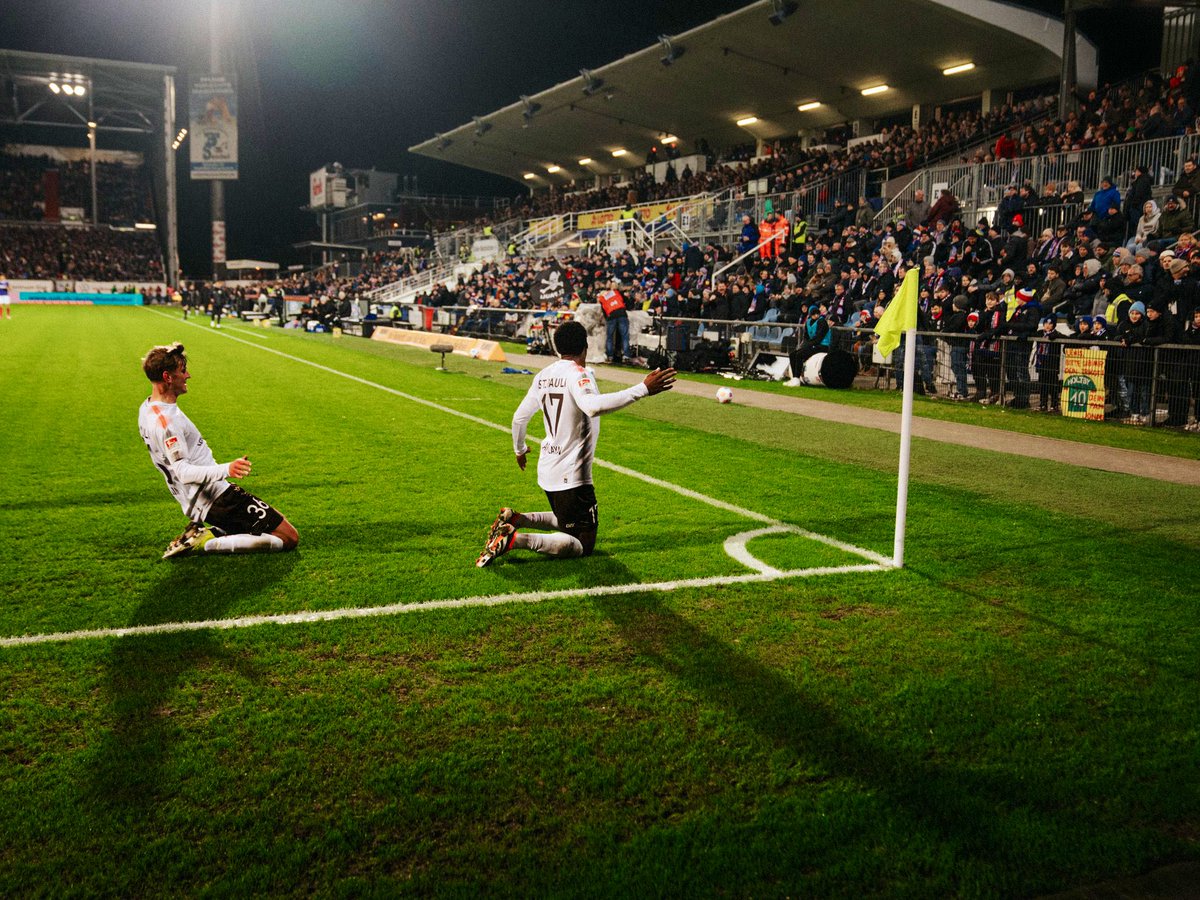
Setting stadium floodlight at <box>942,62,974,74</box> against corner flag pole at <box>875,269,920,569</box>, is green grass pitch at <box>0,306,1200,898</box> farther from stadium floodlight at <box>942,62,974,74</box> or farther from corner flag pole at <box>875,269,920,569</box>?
stadium floodlight at <box>942,62,974,74</box>

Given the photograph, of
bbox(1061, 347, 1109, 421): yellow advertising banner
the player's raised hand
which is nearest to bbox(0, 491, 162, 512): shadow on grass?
the player's raised hand

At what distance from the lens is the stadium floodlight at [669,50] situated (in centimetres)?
3544

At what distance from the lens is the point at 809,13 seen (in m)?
30.2

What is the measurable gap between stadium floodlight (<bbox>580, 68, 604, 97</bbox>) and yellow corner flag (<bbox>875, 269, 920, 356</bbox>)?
38.3 metres

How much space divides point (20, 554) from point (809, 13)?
1187 inches

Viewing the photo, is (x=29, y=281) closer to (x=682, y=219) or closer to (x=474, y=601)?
(x=682, y=219)

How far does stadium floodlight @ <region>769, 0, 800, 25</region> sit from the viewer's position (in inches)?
1167

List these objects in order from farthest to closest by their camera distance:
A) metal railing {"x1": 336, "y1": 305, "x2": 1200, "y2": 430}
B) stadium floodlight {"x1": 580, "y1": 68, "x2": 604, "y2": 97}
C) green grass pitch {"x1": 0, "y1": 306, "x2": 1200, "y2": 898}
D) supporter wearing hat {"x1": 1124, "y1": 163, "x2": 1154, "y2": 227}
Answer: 1. stadium floodlight {"x1": 580, "y1": 68, "x2": 604, "y2": 97}
2. supporter wearing hat {"x1": 1124, "y1": 163, "x2": 1154, "y2": 227}
3. metal railing {"x1": 336, "y1": 305, "x2": 1200, "y2": 430}
4. green grass pitch {"x1": 0, "y1": 306, "x2": 1200, "y2": 898}

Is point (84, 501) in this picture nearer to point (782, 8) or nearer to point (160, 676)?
point (160, 676)

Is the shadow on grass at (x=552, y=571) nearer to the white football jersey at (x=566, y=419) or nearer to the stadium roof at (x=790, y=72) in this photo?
the white football jersey at (x=566, y=419)

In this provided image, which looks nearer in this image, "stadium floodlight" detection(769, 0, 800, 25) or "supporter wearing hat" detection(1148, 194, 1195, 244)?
"supporter wearing hat" detection(1148, 194, 1195, 244)

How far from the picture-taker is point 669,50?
3600 cm

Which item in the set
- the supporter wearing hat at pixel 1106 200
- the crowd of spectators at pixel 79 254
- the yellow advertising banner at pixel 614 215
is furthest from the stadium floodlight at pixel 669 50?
the crowd of spectators at pixel 79 254

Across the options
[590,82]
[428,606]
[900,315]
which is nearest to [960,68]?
[590,82]
